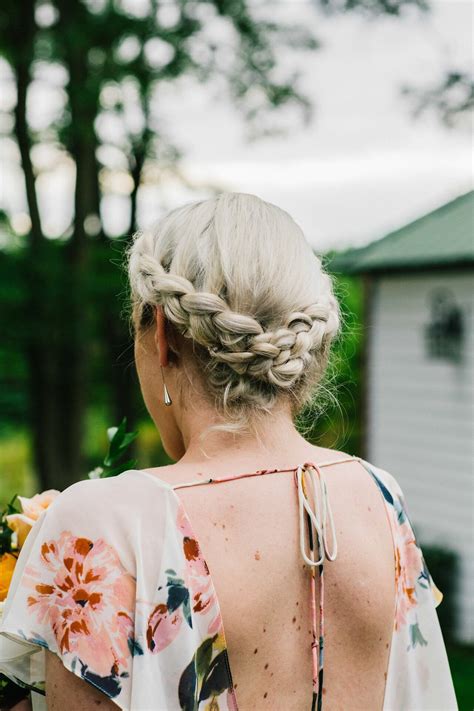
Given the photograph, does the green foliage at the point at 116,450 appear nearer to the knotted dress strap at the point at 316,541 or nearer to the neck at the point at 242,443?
the neck at the point at 242,443

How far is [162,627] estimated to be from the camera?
4.42 feet

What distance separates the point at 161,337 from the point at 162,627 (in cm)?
52

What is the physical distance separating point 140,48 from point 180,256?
10847mm

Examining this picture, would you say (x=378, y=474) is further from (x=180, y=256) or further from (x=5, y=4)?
(x=5, y=4)

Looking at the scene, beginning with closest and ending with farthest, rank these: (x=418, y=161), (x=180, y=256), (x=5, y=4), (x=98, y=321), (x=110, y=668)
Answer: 1. (x=110, y=668)
2. (x=180, y=256)
3. (x=5, y=4)
4. (x=418, y=161)
5. (x=98, y=321)

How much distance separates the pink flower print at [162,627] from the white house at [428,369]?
9520 mm

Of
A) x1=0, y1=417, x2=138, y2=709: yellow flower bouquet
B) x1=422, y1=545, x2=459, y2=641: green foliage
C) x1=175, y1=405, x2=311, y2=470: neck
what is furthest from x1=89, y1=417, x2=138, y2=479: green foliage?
x1=422, y1=545, x2=459, y2=641: green foliage

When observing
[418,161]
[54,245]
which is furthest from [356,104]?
[54,245]

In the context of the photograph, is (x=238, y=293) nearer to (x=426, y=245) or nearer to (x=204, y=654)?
(x=204, y=654)

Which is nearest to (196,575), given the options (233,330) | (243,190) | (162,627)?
(162,627)

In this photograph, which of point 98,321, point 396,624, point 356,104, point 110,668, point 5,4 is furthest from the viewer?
point 98,321

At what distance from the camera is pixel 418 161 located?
→ 12562mm

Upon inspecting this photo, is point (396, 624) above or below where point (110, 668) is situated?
below

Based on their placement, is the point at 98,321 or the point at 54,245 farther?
the point at 98,321
